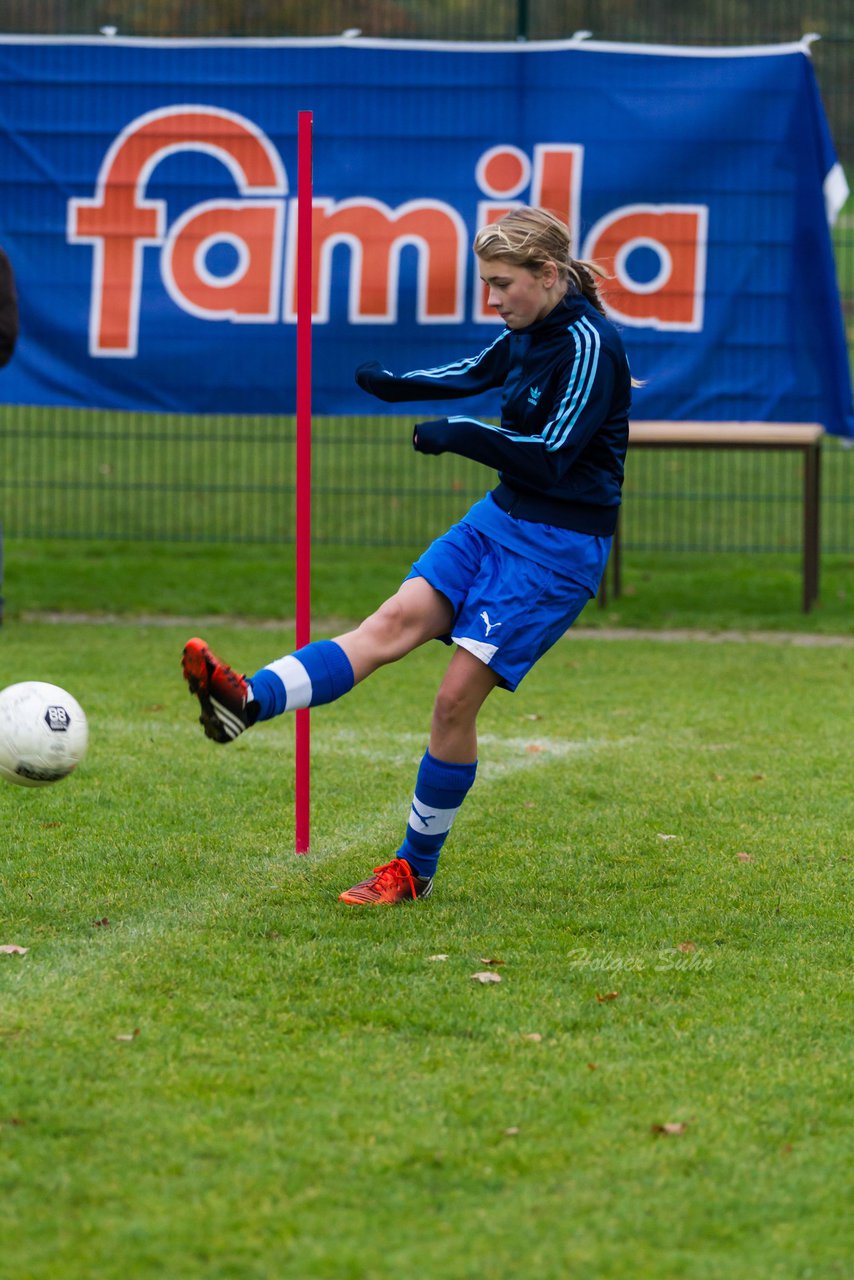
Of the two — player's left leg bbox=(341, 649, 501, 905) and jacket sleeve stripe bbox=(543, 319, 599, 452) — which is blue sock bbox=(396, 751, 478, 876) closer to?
player's left leg bbox=(341, 649, 501, 905)

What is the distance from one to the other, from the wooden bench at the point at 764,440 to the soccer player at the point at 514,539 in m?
5.00

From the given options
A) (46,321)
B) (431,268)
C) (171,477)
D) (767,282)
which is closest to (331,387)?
(431,268)

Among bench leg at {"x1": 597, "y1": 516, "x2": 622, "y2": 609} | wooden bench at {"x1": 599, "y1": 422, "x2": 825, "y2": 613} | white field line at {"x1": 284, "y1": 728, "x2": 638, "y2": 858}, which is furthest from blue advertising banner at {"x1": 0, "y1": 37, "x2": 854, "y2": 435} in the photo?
white field line at {"x1": 284, "y1": 728, "x2": 638, "y2": 858}

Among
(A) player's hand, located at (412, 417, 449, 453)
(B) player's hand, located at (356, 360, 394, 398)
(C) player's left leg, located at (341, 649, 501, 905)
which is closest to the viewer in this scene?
(A) player's hand, located at (412, 417, 449, 453)

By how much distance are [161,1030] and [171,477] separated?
11877 millimetres

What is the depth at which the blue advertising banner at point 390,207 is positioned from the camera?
10188mm

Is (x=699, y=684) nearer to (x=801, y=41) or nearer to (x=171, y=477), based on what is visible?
(x=801, y=41)

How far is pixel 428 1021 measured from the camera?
12.5 feet

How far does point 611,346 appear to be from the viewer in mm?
4656

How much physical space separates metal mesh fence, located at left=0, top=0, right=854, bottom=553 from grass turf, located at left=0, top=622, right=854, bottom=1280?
5.46 meters

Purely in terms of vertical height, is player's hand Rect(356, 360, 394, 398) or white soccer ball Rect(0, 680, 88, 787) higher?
player's hand Rect(356, 360, 394, 398)

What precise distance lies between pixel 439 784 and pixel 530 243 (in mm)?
1520

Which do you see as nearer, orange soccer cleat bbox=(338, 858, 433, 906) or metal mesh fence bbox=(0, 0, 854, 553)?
orange soccer cleat bbox=(338, 858, 433, 906)

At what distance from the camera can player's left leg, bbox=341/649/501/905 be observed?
4695 millimetres
